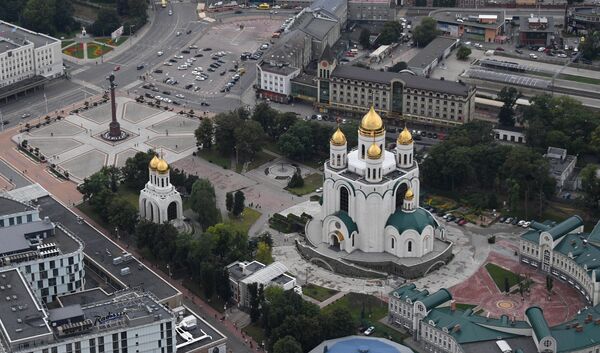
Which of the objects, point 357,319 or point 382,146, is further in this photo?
point 382,146

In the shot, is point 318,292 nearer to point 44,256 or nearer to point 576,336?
point 44,256

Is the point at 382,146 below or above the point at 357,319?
above

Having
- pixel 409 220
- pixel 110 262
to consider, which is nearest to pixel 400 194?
pixel 409 220

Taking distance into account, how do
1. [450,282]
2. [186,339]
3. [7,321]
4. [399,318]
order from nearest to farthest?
[7,321] < [186,339] < [399,318] < [450,282]

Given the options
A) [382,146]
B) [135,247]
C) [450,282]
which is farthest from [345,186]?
[135,247]

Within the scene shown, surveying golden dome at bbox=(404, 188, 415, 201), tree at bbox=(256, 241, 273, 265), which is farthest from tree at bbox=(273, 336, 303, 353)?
golden dome at bbox=(404, 188, 415, 201)

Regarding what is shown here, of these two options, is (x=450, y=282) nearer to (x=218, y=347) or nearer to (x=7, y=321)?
(x=218, y=347)

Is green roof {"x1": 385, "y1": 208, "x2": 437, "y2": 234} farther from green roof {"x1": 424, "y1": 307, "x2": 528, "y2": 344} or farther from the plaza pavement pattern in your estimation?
green roof {"x1": 424, "y1": 307, "x2": 528, "y2": 344}
